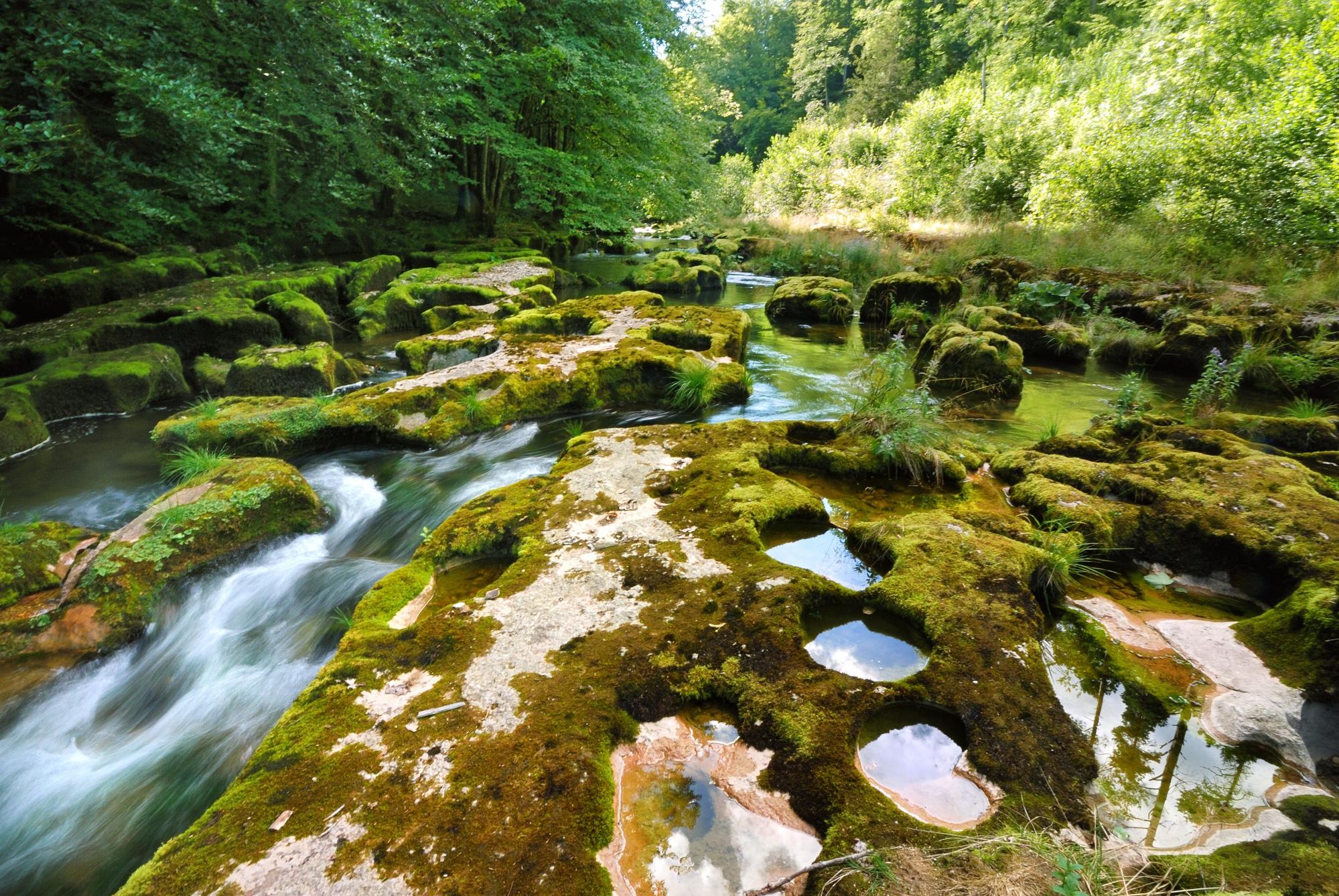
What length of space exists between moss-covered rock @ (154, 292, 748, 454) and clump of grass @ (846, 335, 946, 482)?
2.08 meters

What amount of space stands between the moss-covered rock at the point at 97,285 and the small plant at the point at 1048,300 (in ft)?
51.5

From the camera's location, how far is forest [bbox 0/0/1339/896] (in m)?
1.97

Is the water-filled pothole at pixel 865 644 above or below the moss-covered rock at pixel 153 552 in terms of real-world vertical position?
above

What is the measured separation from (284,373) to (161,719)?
5314 mm

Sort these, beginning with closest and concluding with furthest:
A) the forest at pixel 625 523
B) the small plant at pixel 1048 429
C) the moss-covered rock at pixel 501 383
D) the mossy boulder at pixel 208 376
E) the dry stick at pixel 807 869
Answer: the dry stick at pixel 807 869 < the forest at pixel 625 523 < the small plant at pixel 1048 429 < the moss-covered rock at pixel 501 383 < the mossy boulder at pixel 208 376

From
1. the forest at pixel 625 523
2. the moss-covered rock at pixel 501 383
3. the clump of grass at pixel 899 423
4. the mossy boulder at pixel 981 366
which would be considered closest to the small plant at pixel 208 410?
the moss-covered rock at pixel 501 383

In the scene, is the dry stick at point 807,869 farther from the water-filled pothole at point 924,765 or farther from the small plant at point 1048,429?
the small plant at point 1048,429

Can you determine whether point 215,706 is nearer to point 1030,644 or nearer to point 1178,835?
point 1030,644

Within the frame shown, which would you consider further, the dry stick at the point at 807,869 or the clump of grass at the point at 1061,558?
the clump of grass at the point at 1061,558

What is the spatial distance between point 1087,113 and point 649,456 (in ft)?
60.7

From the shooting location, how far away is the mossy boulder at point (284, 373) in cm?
732

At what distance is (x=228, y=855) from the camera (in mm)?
1818

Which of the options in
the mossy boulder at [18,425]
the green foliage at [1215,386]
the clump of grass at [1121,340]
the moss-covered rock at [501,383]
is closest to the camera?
the moss-covered rock at [501,383]

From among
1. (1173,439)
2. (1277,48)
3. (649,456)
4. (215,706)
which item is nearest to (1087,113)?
(1277,48)
